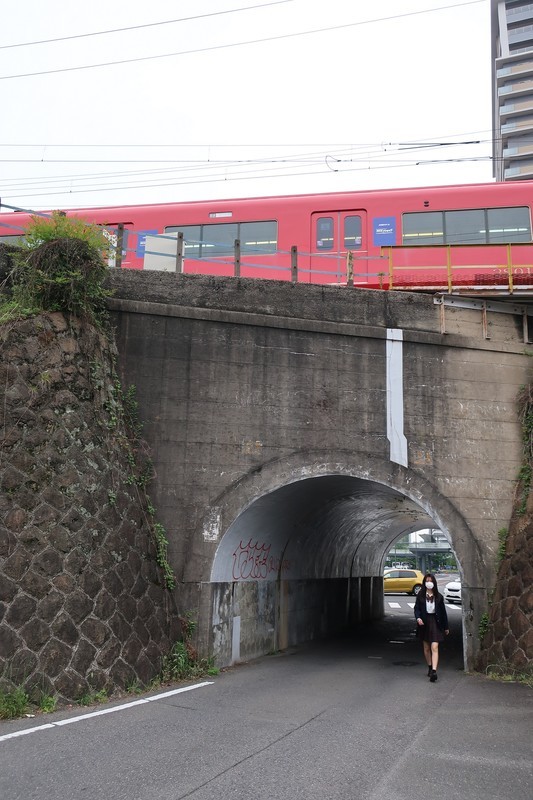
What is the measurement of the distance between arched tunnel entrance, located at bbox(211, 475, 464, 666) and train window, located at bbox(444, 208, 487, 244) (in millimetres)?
6294

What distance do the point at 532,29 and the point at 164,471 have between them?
288 feet

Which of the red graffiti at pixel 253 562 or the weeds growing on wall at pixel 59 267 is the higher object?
the weeds growing on wall at pixel 59 267

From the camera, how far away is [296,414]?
11.5m

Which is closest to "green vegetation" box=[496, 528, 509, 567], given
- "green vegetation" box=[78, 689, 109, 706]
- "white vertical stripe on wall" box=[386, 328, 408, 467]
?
"white vertical stripe on wall" box=[386, 328, 408, 467]

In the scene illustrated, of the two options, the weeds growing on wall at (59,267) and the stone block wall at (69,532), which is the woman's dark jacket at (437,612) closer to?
the stone block wall at (69,532)

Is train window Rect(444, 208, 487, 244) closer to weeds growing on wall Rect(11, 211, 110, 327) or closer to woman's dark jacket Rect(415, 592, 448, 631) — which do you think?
woman's dark jacket Rect(415, 592, 448, 631)

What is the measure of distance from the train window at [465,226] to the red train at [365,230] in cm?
2

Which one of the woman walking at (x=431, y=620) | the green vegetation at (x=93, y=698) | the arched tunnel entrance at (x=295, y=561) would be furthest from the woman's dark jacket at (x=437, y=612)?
the green vegetation at (x=93, y=698)

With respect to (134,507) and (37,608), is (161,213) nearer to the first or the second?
(134,507)

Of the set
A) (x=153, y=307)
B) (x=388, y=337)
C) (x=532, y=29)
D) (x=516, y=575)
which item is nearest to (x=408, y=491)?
(x=516, y=575)

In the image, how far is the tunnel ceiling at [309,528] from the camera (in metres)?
11.4

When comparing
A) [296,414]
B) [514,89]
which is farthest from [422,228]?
[514,89]

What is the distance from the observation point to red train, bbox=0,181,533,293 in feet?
47.5

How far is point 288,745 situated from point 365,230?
481 inches
